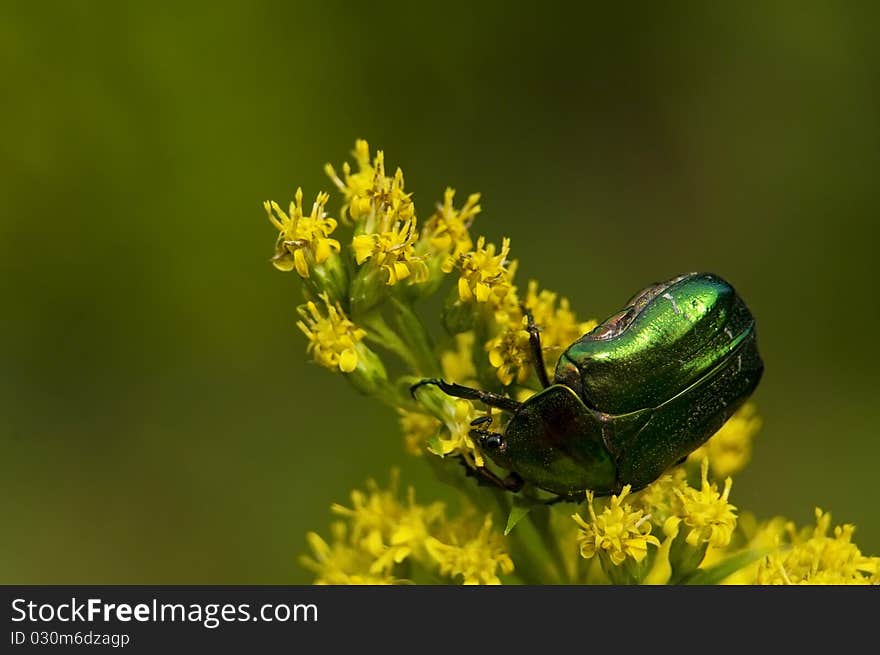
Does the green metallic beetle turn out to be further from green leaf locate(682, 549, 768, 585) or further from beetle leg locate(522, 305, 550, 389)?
green leaf locate(682, 549, 768, 585)

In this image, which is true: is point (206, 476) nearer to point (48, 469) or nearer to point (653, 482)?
point (48, 469)

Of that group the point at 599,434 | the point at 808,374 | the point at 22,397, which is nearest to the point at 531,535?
the point at 599,434

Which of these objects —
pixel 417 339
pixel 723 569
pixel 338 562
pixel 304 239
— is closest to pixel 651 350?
pixel 417 339

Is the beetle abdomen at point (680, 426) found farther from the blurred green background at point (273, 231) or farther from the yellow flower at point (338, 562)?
the blurred green background at point (273, 231)

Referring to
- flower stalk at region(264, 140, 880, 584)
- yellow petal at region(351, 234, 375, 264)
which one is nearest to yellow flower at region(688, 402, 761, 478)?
flower stalk at region(264, 140, 880, 584)

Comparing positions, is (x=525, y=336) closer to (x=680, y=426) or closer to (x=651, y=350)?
(x=651, y=350)

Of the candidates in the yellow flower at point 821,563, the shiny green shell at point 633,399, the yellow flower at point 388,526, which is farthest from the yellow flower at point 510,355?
the yellow flower at point 821,563
